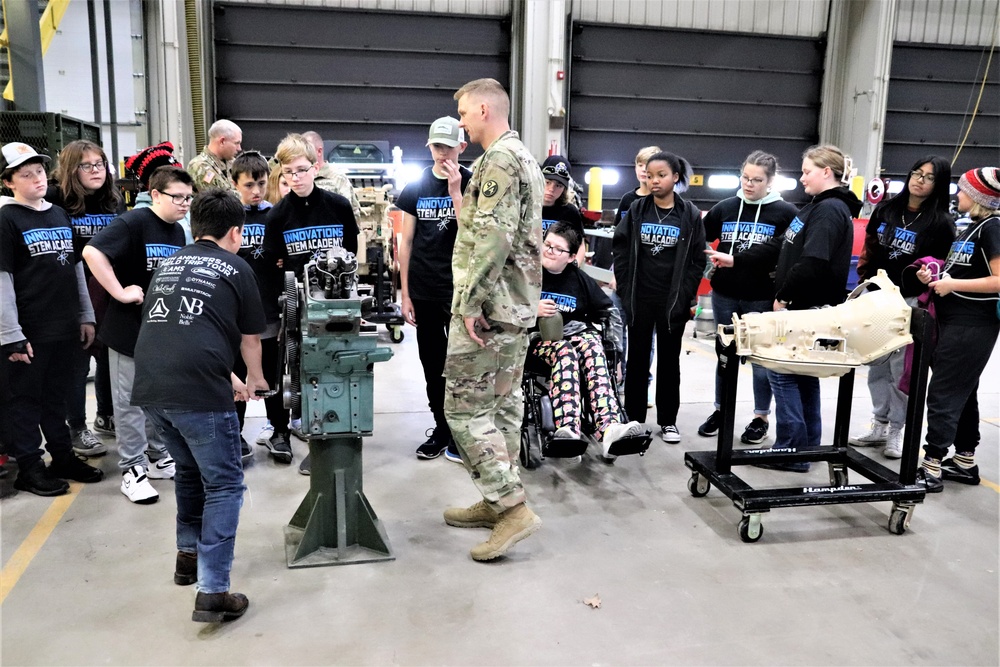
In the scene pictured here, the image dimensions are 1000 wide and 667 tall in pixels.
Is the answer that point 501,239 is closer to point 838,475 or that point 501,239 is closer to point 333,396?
point 333,396

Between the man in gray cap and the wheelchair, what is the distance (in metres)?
0.40

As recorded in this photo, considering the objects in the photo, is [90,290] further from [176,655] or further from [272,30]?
[272,30]

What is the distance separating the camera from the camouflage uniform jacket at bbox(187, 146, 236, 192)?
14.3 ft

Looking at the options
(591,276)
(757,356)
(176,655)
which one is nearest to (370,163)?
(591,276)

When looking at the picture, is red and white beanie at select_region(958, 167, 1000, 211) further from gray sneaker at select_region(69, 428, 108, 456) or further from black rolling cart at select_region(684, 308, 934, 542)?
gray sneaker at select_region(69, 428, 108, 456)

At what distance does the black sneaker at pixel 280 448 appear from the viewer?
12.2ft

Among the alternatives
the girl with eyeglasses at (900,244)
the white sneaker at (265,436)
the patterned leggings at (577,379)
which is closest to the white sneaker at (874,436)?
the girl with eyeglasses at (900,244)

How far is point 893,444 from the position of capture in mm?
4027

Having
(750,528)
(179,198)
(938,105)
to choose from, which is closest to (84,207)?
(179,198)

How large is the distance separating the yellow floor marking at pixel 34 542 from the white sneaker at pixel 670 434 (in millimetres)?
2920

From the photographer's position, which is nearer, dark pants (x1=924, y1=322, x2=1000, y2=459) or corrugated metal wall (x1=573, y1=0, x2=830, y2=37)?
dark pants (x1=924, y1=322, x2=1000, y2=459)

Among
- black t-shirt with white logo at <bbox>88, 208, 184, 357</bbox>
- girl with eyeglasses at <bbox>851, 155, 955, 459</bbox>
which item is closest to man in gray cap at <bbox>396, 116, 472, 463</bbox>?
black t-shirt with white logo at <bbox>88, 208, 184, 357</bbox>

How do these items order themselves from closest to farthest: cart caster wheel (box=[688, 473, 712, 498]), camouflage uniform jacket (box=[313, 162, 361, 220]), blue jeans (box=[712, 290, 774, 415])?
cart caster wheel (box=[688, 473, 712, 498]) < blue jeans (box=[712, 290, 774, 415]) < camouflage uniform jacket (box=[313, 162, 361, 220])

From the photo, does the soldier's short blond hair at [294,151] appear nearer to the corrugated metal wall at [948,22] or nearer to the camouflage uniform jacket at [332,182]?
the camouflage uniform jacket at [332,182]
